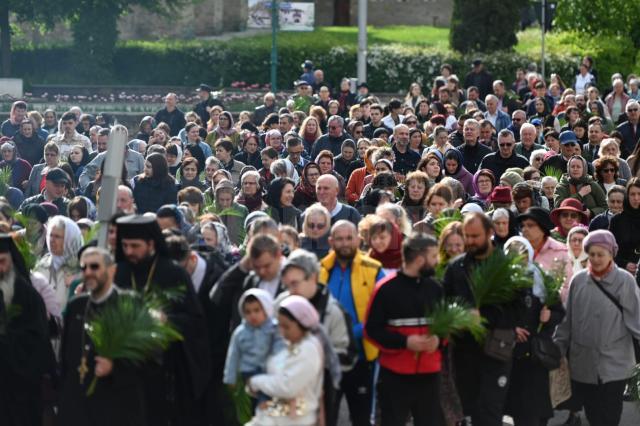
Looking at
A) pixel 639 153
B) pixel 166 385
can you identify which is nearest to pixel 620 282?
pixel 166 385

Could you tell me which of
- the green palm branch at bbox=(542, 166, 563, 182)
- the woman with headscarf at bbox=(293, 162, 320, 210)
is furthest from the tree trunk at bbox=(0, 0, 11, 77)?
the woman with headscarf at bbox=(293, 162, 320, 210)

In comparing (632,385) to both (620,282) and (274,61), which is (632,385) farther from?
(274,61)

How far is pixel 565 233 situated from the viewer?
1456 cm

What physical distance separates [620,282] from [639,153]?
7.77m

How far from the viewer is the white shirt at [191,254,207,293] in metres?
11.2

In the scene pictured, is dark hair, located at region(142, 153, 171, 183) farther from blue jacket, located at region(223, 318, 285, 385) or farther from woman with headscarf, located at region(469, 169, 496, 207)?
blue jacket, located at region(223, 318, 285, 385)

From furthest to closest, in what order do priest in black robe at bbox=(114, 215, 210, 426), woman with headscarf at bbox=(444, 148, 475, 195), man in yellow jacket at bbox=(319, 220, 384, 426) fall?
1. woman with headscarf at bbox=(444, 148, 475, 195)
2. man in yellow jacket at bbox=(319, 220, 384, 426)
3. priest in black robe at bbox=(114, 215, 210, 426)

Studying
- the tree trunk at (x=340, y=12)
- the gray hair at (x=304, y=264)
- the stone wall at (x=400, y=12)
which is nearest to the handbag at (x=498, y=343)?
the gray hair at (x=304, y=264)

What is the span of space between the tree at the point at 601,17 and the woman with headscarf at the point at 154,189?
28378mm

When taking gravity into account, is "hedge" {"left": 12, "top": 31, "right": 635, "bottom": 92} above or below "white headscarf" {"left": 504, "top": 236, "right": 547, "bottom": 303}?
below

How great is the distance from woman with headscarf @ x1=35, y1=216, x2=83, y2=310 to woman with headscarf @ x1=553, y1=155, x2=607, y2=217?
5.99m

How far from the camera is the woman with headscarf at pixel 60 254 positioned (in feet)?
39.0

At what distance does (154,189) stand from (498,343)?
628 centimetres

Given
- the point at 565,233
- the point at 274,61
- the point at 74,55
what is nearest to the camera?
the point at 565,233
